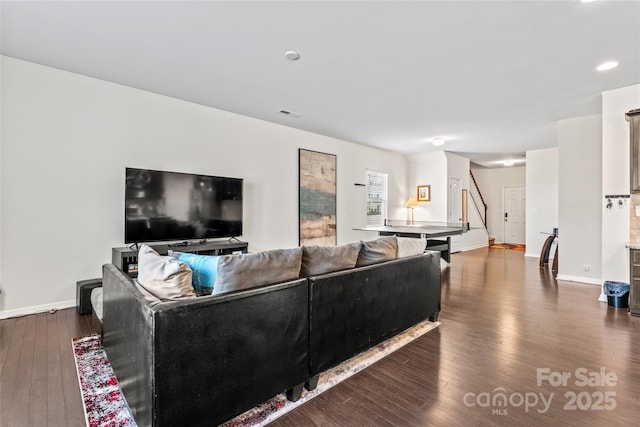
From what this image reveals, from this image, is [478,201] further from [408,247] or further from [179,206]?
[179,206]

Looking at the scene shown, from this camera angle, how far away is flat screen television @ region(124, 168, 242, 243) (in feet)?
11.8

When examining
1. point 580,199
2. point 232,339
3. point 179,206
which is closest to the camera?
point 232,339

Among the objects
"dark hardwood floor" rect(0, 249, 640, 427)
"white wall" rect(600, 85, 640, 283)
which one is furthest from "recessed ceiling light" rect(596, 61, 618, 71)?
"dark hardwood floor" rect(0, 249, 640, 427)

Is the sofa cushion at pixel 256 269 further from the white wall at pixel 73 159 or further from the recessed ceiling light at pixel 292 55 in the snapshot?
the white wall at pixel 73 159

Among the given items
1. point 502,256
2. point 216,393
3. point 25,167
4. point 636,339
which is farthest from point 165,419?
point 502,256

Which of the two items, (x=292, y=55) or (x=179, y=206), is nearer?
(x=292, y=55)

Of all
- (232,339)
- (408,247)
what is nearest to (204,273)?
(232,339)

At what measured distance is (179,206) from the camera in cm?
397

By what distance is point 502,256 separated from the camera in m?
7.28

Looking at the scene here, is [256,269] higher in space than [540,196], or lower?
lower

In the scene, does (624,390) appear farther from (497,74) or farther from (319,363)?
(497,74)

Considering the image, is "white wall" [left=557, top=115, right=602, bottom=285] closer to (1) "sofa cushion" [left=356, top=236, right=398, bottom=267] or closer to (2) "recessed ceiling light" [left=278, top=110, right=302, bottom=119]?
(1) "sofa cushion" [left=356, top=236, right=398, bottom=267]

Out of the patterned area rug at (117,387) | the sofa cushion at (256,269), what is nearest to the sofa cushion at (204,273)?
the sofa cushion at (256,269)

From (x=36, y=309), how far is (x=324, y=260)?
3.35 m
